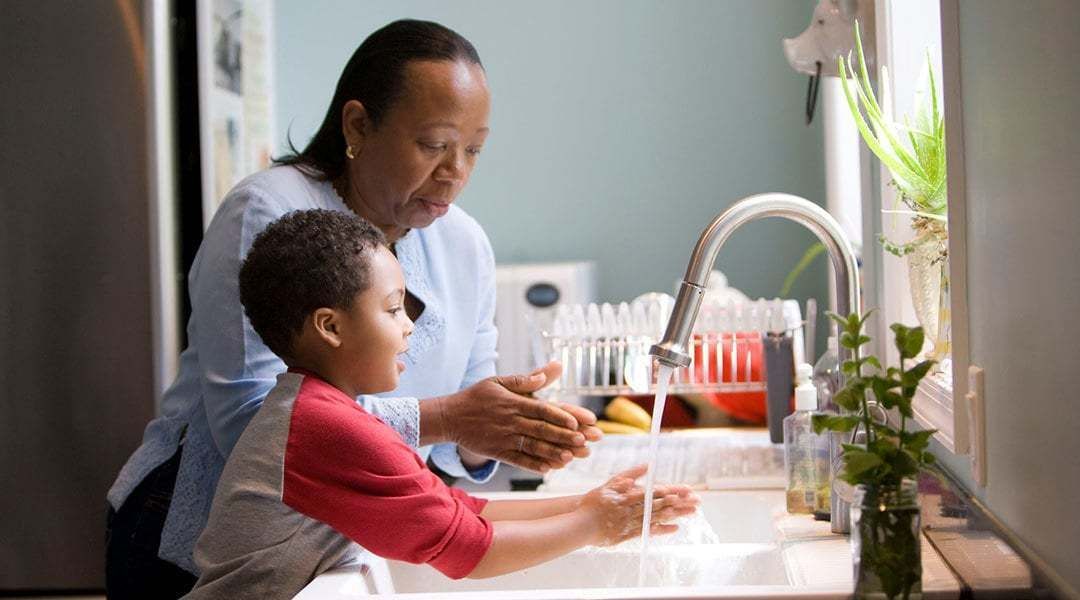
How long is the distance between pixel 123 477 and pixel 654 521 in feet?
2.21

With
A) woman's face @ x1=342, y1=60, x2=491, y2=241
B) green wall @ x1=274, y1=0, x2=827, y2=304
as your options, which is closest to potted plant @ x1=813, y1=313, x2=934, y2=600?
woman's face @ x1=342, y1=60, x2=491, y2=241

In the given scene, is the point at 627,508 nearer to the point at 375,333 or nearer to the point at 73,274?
the point at 375,333

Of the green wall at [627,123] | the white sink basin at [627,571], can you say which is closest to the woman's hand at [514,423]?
the white sink basin at [627,571]

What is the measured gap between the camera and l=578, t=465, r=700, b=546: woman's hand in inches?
51.4

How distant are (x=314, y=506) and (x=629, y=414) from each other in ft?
4.82

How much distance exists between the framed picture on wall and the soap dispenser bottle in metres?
1.52

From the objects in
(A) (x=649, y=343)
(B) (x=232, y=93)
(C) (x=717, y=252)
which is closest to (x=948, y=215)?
(C) (x=717, y=252)

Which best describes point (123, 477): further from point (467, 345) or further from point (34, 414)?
point (34, 414)

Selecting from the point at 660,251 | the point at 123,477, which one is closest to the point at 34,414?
the point at 123,477

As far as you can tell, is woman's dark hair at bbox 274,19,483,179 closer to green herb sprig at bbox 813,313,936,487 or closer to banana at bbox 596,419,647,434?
green herb sprig at bbox 813,313,936,487

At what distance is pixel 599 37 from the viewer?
3.81 metres

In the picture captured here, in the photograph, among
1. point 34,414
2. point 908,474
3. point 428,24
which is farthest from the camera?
point 34,414

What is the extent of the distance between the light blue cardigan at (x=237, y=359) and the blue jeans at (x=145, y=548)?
0.06 feet

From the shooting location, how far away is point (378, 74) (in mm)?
1578
